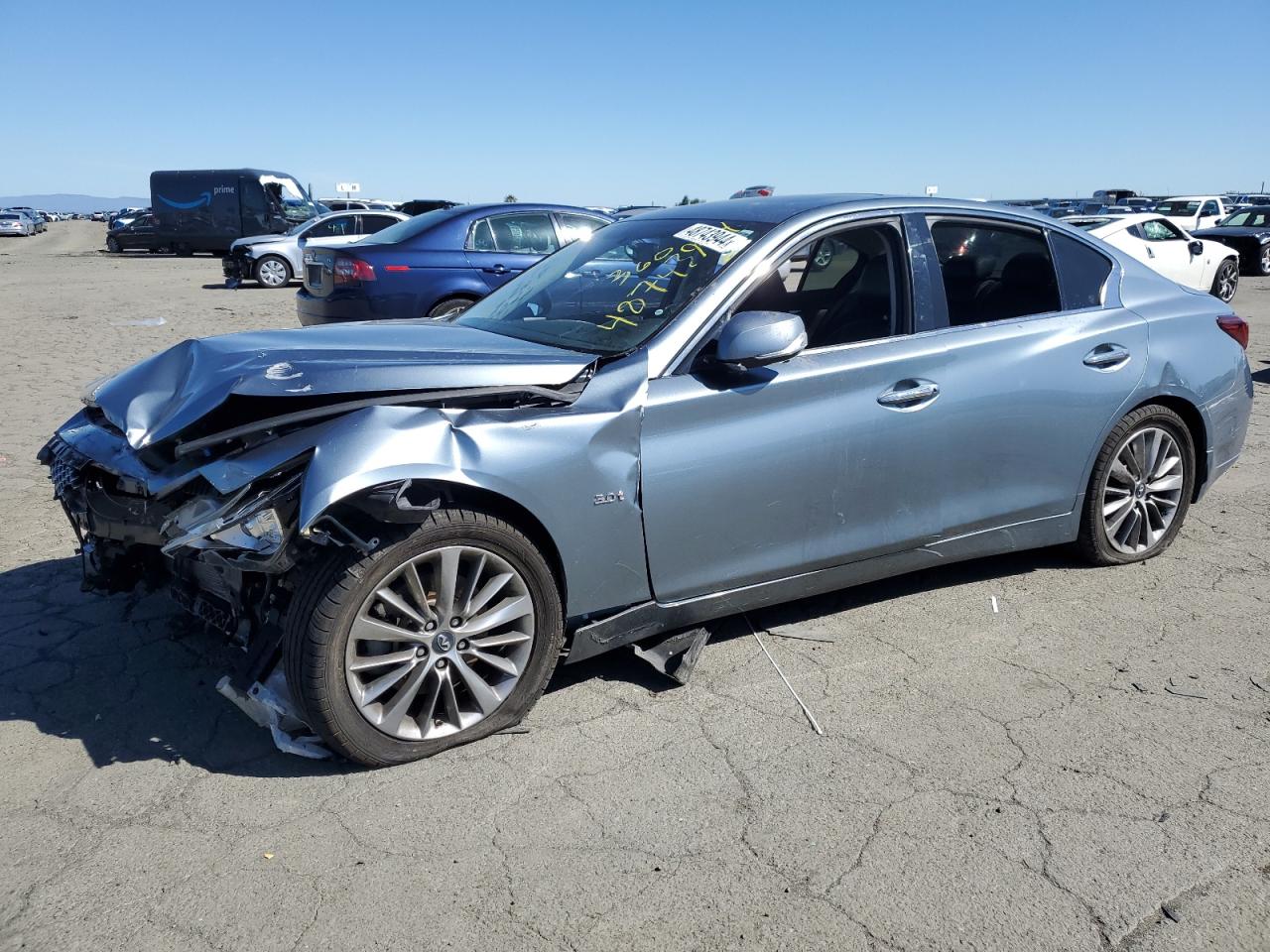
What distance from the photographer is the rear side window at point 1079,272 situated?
4.57 meters

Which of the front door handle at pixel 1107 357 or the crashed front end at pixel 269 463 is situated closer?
the crashed front end at pixel 269 463

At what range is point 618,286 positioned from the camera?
13.4ft

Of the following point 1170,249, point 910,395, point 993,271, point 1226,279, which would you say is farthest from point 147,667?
point 1226,279

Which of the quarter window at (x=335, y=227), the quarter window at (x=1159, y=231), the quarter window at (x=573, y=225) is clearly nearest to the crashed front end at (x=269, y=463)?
the quarter window at (x=573, y=225)

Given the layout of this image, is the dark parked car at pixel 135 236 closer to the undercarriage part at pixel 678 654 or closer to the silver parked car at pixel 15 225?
the silver parked car at pixel 15 225

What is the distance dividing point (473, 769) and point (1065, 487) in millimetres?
2815

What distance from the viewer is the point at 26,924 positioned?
2508 millimetres

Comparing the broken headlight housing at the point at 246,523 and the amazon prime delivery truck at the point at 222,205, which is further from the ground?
the amazon prime delivery truck at the point at 222,205

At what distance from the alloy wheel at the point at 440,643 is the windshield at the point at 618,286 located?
0.97 metres

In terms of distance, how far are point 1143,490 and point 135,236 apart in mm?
35079

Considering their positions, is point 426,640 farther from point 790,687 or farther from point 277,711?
point 790,687

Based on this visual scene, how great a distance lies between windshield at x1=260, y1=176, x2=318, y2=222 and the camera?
29719mm

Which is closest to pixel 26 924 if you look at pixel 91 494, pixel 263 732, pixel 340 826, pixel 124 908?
pixel 124 908

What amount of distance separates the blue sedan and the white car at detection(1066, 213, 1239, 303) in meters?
10.2
